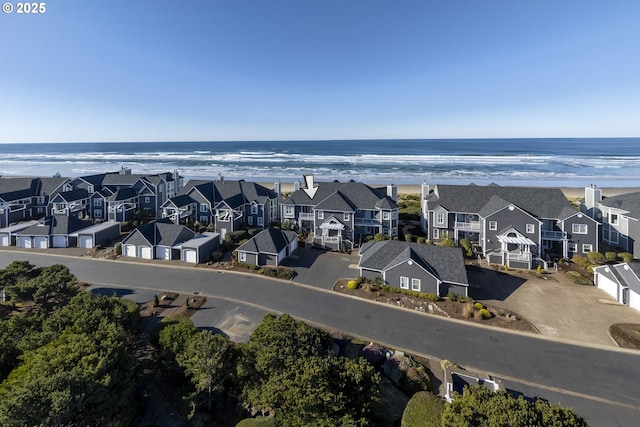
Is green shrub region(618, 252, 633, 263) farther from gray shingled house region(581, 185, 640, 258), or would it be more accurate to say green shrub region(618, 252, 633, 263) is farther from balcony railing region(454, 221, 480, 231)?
balcony railing region(454, 221, 480, 231)

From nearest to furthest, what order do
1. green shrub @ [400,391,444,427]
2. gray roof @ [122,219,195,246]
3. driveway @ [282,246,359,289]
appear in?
green shrub @ [400,391,444,427], driveway @ [282,246,359,289], gray roof @ [122,219,195,246]

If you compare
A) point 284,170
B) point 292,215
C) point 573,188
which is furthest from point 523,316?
point 284,170

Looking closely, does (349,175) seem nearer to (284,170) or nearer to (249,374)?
(284,170)

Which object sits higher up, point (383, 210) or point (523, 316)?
point (383, 210)

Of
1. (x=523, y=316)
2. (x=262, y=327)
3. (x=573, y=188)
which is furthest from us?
(x=573, y=188)

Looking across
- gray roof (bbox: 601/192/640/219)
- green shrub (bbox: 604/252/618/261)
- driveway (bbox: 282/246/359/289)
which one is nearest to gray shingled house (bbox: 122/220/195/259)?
driveway (bbox: 282/246/359/289)

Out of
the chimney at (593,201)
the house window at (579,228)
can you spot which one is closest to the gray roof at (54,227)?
the house window at (579,228)

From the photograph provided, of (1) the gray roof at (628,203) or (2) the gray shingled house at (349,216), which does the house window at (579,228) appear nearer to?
(1) the gray roof at (628,203)
